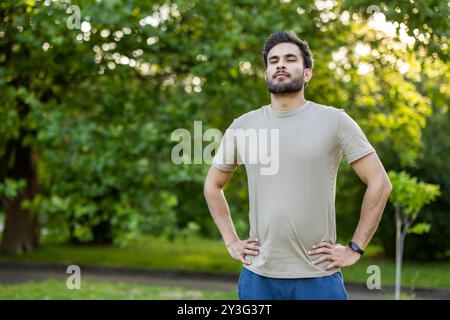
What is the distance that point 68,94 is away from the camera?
13727 millimetres

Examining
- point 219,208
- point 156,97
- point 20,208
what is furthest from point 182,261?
point 219,208

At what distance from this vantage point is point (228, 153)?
368 cm

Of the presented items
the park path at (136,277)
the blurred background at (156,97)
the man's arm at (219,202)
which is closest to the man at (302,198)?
the man's arm at (219,202)

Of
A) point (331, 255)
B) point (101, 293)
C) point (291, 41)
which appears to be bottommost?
point (101, 293)

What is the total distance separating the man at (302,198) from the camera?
11.0ft

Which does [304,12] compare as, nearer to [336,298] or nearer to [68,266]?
[68,266]

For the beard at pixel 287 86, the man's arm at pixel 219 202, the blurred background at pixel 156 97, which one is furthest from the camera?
the blurred background at pixel 156 97

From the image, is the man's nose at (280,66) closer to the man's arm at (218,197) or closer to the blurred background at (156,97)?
the man's arm at (218,197)

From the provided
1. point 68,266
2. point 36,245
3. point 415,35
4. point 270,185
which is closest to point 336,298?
point 270,185

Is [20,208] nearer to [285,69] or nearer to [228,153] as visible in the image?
[228,153]

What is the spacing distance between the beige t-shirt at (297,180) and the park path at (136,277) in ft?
31.2

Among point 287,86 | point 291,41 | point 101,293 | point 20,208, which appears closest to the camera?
point 287,86

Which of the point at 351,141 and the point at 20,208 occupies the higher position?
the point at 351,141

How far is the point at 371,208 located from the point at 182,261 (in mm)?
14255
